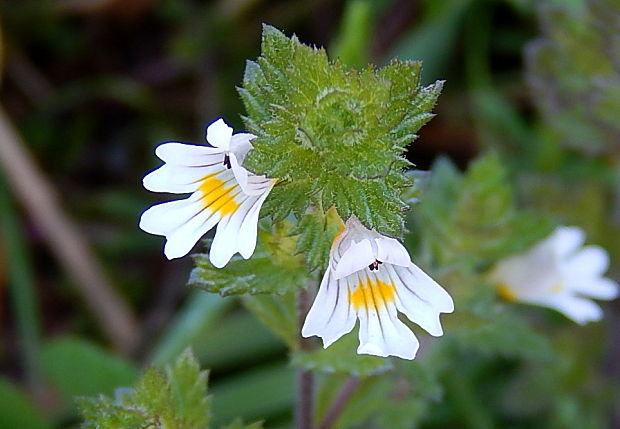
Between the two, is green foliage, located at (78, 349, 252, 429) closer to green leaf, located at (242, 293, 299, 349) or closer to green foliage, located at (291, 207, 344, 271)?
green leaf, located at (242, 293, 299, 349)

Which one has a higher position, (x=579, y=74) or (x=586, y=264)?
(x=579, y=74)

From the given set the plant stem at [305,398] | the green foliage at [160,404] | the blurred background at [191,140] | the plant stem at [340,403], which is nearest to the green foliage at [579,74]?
the blurred background at [191,140]

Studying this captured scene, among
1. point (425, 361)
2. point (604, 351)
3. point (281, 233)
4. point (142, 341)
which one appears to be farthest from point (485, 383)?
point (281, 233)

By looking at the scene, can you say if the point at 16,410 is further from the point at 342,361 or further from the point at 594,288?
the point at 594,288

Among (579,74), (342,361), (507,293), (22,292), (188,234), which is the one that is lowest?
(342,361)

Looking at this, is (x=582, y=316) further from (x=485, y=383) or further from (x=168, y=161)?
(x=168, y=161)

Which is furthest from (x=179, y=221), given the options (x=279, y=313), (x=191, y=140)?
(x=191, y=140)

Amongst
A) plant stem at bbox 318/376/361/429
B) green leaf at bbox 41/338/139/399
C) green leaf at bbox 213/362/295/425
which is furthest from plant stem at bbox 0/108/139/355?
plant stem at bbox 318/376/361/429
